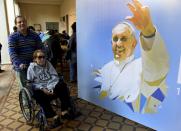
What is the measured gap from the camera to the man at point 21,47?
257 centimetres

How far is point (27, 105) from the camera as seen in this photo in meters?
2.53

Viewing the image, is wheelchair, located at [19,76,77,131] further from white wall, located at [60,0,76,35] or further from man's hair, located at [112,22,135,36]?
white wall, located at [60,0,76,35]

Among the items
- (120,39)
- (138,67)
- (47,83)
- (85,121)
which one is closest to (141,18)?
(120,39)

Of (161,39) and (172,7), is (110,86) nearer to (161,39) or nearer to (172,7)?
(161,39)

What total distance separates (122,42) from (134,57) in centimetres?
27

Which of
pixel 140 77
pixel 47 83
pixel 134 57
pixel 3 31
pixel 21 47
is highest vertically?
pixel 3 31

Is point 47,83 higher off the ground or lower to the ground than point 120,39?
lower

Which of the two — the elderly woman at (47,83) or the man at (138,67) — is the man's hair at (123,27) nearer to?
the man at (138,67)

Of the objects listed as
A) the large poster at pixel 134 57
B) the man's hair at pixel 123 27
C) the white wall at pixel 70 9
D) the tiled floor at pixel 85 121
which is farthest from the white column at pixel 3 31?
the man's hair at pixel 123 27

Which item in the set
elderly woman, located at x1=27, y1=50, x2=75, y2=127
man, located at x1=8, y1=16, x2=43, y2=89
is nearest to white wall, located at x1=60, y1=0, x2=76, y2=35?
man, located at x1=8, y1=16, x2=43, y2=89

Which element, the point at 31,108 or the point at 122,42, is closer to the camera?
the point at 31,108

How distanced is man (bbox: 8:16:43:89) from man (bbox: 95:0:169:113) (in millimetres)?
1119

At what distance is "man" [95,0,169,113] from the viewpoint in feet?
7.20

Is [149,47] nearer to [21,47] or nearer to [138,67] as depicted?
[138,67]
